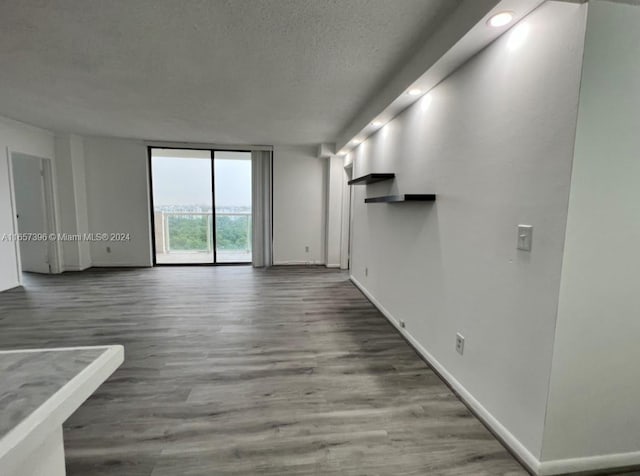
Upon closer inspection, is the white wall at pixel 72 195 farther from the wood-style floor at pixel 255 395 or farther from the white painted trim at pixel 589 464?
the white painted trim at pixel 589 464

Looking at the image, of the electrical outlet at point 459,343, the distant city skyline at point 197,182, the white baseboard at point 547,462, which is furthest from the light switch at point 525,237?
the distant city skyline at point 197,182

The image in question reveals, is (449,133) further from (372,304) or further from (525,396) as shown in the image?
(372,304)

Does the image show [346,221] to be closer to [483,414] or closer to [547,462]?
[483,414]

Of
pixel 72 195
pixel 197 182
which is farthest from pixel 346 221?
pixel 72 195

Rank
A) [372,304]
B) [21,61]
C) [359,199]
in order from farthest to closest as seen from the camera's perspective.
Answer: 1. [359,199]
2. [372,304]
3. [21,61]

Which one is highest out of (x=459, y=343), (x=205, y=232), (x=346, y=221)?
(x=346, y=221)

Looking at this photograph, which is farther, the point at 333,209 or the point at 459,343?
the point at 333,209

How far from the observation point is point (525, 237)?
1.47 meters

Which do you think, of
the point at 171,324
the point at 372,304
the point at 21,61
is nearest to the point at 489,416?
the point at 372,304

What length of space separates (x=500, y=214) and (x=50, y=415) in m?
1.92

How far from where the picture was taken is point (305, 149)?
6109 millimetres

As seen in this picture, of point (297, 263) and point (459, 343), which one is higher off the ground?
point (459, 343)

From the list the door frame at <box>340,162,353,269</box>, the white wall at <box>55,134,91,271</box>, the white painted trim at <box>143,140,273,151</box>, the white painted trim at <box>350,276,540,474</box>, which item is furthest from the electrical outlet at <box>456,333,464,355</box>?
the white wall at <box>55,134,91,271</box>

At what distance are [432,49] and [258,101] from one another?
201cm
